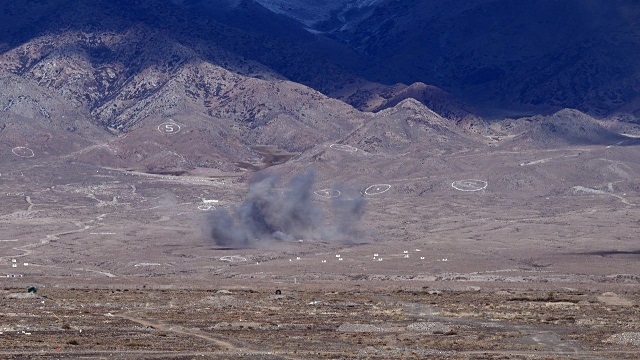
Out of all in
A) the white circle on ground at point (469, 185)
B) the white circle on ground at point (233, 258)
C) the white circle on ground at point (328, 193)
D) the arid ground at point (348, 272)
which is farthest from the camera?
the white circle on ground at point (469, 185)

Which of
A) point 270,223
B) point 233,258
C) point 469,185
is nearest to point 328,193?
point 469,185

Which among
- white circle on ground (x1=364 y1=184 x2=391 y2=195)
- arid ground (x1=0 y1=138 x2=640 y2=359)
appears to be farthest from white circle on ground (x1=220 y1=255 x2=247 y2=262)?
white circle on ground (x1=364 y1=184 x2=391 y2=195)

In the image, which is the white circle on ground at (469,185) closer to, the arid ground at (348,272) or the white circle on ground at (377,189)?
the arid ground at (348,272)

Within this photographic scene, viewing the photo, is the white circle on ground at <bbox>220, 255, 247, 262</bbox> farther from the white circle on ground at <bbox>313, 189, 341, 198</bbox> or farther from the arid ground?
the white circle on ground at <bbox>313, 189, 341, 198</bbox>

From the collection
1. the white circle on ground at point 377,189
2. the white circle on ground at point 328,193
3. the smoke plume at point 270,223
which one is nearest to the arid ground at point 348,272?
the white circle on ground at point 328,193

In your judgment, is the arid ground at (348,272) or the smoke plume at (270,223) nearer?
the arid ground at (348,272)

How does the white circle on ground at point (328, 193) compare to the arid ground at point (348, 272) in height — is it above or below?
above
